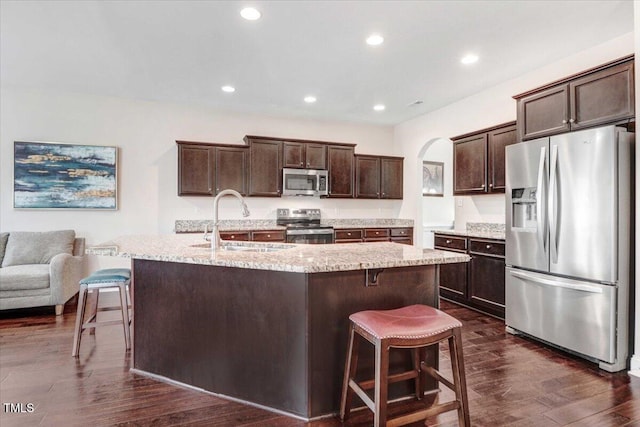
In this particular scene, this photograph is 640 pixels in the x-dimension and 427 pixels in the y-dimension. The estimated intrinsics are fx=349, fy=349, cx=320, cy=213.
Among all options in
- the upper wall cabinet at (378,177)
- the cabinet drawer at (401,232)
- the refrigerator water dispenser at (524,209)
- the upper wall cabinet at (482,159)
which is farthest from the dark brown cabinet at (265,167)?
the refrigerator water dispenser at (524,209)

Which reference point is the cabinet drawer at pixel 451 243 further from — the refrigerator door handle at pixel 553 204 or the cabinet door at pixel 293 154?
the cabinet door at pixel 293 154

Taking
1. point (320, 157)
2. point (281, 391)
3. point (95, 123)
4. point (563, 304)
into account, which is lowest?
point (281, 391)

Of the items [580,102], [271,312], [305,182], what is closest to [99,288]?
[271,312]

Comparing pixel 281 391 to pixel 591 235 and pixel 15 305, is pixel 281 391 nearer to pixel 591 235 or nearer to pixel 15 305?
pixel 591 235

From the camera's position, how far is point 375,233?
5762 millimetres

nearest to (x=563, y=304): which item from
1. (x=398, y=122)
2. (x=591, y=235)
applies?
(x=591, y=235)

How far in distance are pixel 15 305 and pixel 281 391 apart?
3448 millimetres

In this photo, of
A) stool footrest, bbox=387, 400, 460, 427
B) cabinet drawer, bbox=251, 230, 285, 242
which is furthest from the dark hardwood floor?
cabinet drawer, bbox=251, 230, 285, 242

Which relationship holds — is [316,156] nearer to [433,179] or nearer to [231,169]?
[231,169]

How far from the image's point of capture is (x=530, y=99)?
3365 mm

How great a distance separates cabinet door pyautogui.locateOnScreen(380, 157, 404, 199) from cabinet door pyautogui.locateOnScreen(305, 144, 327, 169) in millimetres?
1100

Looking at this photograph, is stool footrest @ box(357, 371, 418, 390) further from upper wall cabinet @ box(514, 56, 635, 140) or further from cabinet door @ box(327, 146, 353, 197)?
cabinet door @ box(327, 146, 353, 197)

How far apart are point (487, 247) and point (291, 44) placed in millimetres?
2930

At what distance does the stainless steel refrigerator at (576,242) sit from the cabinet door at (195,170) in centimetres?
388
